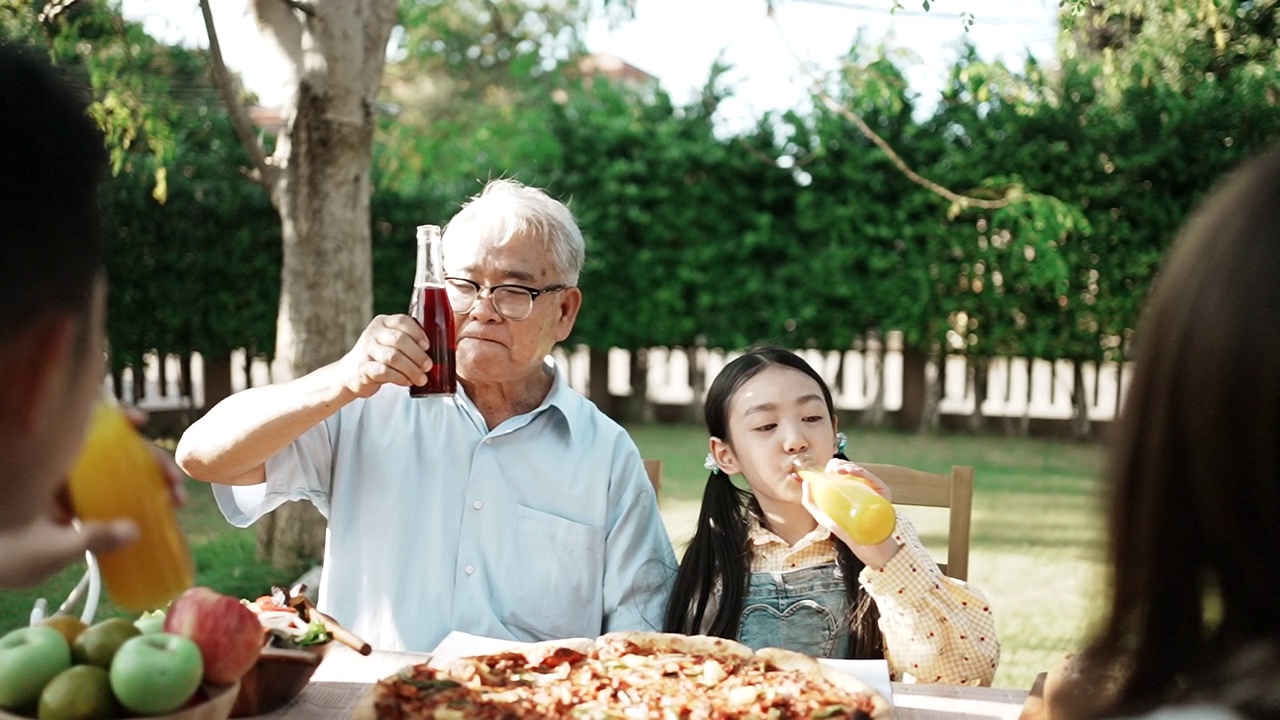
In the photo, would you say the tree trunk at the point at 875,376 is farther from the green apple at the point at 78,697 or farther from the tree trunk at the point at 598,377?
the green apple at the point at 78,697

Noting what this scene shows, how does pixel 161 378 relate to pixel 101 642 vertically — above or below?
below

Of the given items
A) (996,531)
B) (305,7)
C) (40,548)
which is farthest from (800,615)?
(996,531)

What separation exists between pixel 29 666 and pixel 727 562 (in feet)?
5.11

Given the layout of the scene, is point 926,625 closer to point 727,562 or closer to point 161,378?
point 727,562

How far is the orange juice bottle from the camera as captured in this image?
2.13 metres

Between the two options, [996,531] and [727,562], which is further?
[996,531]

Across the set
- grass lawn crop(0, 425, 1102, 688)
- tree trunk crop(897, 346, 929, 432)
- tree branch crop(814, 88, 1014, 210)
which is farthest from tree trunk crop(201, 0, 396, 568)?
tree trunk crop(897, 346, 929, 432)

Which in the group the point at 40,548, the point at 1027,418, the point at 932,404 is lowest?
the point at 1027,418

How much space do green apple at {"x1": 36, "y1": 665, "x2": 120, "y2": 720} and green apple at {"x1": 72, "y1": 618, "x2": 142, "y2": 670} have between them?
25 millimetres

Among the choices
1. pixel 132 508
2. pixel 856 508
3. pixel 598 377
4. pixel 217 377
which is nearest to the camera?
pixel 132 508

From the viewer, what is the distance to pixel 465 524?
8.47 feet

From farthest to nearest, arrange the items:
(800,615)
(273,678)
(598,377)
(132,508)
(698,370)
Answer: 1. (598,377)
2. (698,370)
3. (800,615)
4. (273,678)
5. (132,508)

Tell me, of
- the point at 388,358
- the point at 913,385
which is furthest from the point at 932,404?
the point at 388,358

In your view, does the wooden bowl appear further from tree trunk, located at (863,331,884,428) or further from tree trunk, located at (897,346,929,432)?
tree trunk, located at (897,346,929,432)
